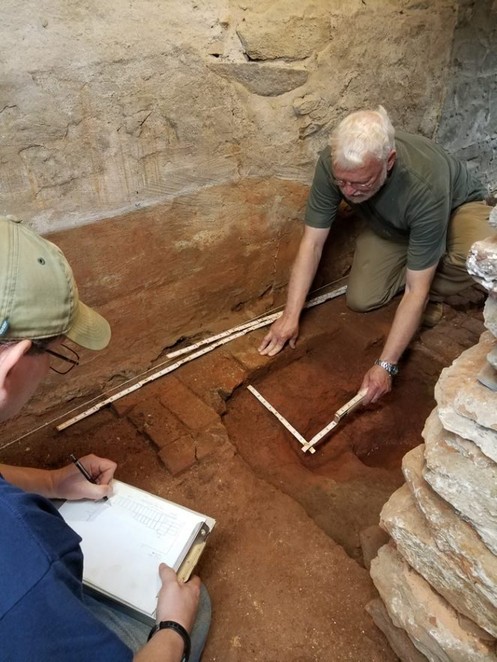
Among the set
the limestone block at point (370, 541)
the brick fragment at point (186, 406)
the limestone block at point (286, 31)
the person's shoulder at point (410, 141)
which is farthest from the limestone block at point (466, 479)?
the limestone block at point (286, 31)

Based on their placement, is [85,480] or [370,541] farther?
[370,541]

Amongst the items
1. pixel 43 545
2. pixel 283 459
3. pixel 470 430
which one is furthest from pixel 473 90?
pixel 43 545

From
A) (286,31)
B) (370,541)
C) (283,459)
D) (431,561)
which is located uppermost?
(286,31)

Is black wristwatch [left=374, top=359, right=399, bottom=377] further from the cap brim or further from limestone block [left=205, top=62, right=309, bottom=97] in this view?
the cap brim

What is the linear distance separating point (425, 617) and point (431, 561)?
0.21 m

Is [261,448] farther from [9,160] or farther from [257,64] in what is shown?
[257,64]

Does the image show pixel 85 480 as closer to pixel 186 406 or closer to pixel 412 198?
pixel 186 406

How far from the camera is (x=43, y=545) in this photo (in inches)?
38.9

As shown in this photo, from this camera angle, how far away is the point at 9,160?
195cm

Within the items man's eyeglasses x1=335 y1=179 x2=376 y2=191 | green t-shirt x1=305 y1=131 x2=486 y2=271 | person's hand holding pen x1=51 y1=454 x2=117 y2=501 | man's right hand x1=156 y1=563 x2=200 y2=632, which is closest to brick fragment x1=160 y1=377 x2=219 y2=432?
person's hand holding pen x1=51 y1=454 x2=117 y2=501

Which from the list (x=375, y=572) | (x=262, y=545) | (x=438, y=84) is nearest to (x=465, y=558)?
(x=375, y=572)

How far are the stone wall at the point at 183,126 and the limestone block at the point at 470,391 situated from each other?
1709 millimetres

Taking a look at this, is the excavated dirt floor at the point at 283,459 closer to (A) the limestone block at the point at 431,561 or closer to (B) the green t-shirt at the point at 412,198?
(A) the limestone block at the point at 431,561

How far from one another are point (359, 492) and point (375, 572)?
0.81 meters
